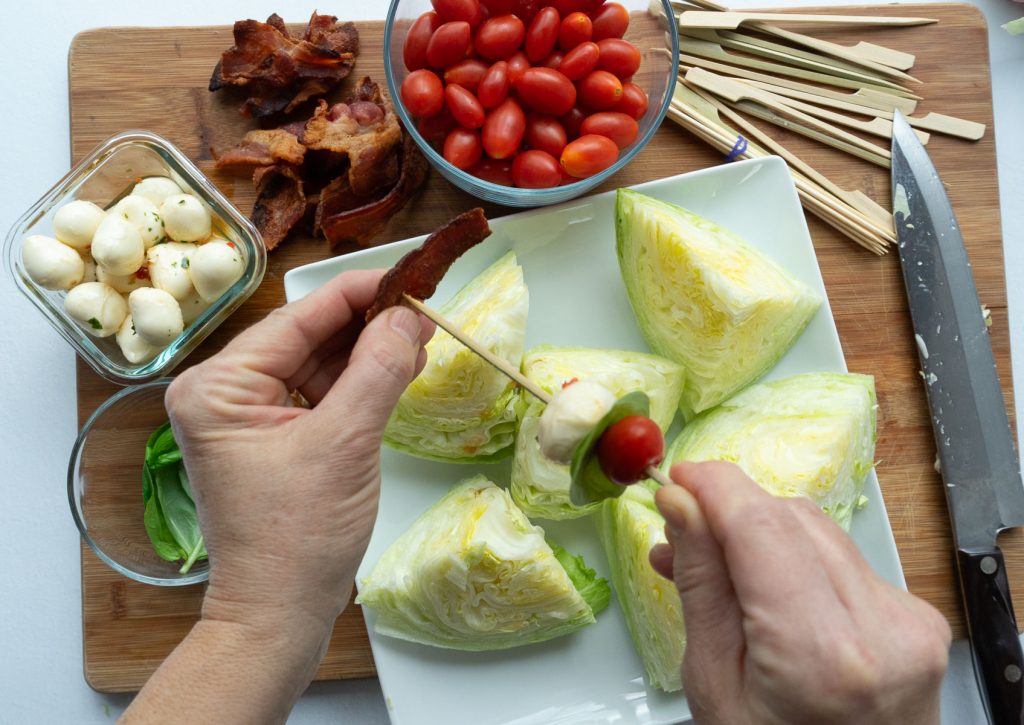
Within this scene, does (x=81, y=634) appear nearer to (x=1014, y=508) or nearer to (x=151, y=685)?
(x=151, y=685)

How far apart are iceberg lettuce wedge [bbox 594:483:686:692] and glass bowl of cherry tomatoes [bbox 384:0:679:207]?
102 centimetres

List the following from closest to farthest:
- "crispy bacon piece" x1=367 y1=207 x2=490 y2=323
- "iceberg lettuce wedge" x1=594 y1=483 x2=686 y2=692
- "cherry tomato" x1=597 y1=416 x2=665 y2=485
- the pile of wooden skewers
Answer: "cherry tomato" x1=597 y1=416 x2=665 y2=485, "crispy bacon piece" x1=367 y1=207 x2=490 y2=323, "iceberg lettuce wedge" x1=594 y1=483 x2=686 y2=692, the pile of wooden skewers

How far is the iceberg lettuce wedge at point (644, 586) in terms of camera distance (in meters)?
2.32

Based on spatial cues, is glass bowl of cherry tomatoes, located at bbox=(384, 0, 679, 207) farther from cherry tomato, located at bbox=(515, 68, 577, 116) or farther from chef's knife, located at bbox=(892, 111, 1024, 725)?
chef's knife, located at bbox=(892, 111, 1024, 725)

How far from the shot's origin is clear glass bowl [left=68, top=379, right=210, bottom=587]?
105 inches

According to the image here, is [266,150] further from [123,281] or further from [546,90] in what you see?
[546,90]

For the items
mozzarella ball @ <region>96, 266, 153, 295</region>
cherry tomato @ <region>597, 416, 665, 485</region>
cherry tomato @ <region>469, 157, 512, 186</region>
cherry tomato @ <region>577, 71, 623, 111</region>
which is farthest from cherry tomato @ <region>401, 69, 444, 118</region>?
cherry tomato @ <region>597, 416, 665, 485</region>

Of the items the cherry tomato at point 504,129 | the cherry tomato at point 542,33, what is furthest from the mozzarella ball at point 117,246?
the cherry tomato at point 542,33

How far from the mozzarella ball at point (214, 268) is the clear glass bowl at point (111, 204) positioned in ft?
0.13

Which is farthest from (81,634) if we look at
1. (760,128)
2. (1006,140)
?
(1006,140)

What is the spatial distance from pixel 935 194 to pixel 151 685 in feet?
9.24

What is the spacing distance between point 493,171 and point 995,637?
2239 mm

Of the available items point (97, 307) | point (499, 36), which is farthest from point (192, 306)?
point (499, 36)

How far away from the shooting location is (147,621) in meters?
2.71
